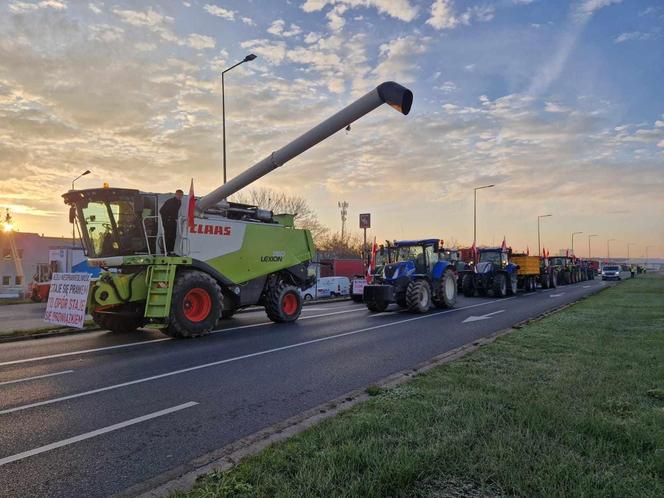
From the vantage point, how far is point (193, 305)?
11391 mm

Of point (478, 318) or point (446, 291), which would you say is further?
point (446, 291)

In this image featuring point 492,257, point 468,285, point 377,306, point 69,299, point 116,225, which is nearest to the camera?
point 69,299

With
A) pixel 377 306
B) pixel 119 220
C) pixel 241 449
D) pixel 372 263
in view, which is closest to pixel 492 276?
pixel 372 263

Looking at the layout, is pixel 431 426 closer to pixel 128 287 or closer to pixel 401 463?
pixel 401 463

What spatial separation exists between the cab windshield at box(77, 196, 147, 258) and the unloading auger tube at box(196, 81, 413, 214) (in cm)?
157

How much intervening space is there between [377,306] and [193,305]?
749cm

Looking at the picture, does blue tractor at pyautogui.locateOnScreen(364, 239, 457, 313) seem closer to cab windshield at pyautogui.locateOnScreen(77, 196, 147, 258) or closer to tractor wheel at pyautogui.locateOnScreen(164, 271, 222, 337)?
tractor wheel at pyautogui.locateOnScreen(164, 271, 222, 337)

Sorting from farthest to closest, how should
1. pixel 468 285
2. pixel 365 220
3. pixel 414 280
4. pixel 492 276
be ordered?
pixel 468 285
pixel 492 276
pixel 365 220
pixel 414 280

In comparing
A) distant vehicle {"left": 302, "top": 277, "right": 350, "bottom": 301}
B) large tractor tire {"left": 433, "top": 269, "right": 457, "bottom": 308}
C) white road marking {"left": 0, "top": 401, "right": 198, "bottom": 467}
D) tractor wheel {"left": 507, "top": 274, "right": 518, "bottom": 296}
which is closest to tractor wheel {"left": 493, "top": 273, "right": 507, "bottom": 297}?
tractor wheel {"left": 507, "top": 274, "right": 518, "bottom": 296}

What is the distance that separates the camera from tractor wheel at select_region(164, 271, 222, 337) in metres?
10.7

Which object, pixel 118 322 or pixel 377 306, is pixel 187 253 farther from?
pixel 377 306

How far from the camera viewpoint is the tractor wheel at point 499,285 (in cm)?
2525

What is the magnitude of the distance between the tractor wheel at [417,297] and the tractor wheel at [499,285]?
383 inches

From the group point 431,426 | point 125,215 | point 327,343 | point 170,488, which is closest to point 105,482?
point 170,488
